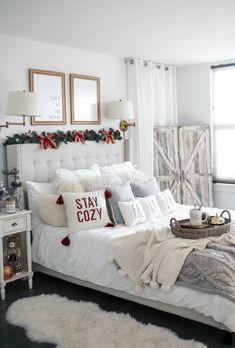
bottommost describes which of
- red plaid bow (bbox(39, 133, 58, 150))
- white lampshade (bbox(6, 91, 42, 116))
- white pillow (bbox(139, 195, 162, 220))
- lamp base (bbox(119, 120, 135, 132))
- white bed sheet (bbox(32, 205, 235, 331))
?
white bed sheet (bbox(32, 205, 235, 331))

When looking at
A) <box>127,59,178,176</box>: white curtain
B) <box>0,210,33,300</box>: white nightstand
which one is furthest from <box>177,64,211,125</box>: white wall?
<box>0,210,33,300</box>: white nightstand

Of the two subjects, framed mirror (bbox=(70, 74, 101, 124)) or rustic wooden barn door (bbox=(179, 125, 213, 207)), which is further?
rustic wooden barn door (bbox=(179, 125, 213, 207))

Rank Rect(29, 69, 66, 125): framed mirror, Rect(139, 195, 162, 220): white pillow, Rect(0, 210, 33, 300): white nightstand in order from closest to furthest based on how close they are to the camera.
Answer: Rect(0, 210, 33, 300): white nightstand < Rect(139, 195, 162, 220): white pillow < Rect(29, 69, 66, 125): framed mirror

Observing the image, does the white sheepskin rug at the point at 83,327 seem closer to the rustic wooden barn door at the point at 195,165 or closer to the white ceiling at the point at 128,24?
the white ceiling at the point at 128,24

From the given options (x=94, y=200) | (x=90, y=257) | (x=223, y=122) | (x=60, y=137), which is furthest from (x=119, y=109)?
(x=90, y=257)

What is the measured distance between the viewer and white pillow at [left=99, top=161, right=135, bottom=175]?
4742 mm

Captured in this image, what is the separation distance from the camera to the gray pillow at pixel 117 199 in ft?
13.0

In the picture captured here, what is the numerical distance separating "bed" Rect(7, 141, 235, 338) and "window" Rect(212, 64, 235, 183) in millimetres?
1757

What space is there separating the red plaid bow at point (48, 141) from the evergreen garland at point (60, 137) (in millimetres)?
36

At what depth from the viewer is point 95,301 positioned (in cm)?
346

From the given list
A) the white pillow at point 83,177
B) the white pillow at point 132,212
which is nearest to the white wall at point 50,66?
the white pillow at point 83,177

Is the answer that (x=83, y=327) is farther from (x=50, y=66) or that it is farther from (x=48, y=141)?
(x=50, y=66)

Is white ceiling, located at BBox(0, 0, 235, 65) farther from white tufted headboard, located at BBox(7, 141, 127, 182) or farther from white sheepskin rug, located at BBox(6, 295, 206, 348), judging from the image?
white sheepskin rug, located at BBox(6, 295, 206, 348)

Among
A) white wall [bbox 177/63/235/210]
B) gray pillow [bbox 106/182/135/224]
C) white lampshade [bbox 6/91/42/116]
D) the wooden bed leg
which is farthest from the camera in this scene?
white wall [bbox 177/63/235/210]
